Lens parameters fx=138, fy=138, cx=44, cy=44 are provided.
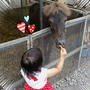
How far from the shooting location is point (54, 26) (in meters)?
1.70

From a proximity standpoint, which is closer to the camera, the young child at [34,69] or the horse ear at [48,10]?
the young child at [34,69]

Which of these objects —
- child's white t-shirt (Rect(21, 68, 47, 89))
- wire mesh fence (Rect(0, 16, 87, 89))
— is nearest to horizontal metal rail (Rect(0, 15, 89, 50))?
wire mesh fence (Rect(0, 16, 87, 89))

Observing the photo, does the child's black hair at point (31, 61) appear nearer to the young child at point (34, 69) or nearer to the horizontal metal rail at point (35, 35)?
the young child at point (34, 69)

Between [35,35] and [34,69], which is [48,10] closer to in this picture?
[35,35]

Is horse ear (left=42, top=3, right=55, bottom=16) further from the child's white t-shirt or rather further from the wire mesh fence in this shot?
the child's white t-shirt

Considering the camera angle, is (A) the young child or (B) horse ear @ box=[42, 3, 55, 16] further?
(B) horse ear @ box=[42, 3, 55, 16]

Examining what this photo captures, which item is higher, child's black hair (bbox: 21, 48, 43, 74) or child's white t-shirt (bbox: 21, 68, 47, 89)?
child's black hair (bbox: 21, 48, 43, 74)

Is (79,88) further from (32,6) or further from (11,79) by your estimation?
(32,6)

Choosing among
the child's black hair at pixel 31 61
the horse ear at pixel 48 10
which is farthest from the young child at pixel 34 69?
the horse ear at pixel 48 10

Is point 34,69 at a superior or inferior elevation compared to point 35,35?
inferior

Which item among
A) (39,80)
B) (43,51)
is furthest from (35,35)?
(39,80)

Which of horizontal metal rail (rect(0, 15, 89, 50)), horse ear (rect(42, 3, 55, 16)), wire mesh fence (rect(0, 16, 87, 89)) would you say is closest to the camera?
horizontal metal rail (rect(0, 15, 89, 50))

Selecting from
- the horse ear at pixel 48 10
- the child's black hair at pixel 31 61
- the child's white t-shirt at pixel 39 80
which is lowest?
the child's white t-shirt at pixel 39 80

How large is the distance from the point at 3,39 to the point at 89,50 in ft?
6.24
